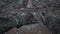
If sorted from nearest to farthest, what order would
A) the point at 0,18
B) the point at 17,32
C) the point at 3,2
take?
the point at 17,32 < the point at 0,18 < the point at 3,2

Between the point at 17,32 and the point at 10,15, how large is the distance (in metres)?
0.70

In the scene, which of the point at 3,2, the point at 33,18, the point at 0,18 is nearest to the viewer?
the point at 0,18

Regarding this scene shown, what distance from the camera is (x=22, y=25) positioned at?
131 inches

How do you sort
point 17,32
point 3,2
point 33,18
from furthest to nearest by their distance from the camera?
1. point 3,2
2. point 33,18
3. point 17,32

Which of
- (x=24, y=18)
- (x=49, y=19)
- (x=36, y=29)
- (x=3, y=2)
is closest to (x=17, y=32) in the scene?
(x=36, y=29)

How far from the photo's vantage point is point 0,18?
3.29 m

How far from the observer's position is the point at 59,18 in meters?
3.44

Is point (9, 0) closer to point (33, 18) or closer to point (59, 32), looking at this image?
point (33, 18)

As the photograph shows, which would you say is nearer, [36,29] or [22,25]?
[36,29]

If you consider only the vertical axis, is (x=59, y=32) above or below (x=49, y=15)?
below

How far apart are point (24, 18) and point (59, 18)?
0.85m

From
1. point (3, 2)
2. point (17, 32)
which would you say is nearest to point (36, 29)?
point (17, 32)

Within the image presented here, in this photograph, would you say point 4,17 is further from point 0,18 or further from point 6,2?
point 6,2

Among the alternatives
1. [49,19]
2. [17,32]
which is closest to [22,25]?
[17,32]
